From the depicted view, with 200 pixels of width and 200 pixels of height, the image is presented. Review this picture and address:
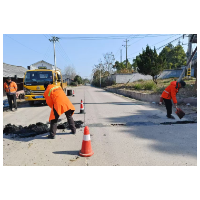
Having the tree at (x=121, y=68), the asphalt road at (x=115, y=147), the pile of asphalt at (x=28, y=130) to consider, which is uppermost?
the tree at (x=121, y=68)

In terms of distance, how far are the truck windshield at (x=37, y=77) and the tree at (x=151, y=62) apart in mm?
14106

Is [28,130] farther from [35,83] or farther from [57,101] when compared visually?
[35,83]

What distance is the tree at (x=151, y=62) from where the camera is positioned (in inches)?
846

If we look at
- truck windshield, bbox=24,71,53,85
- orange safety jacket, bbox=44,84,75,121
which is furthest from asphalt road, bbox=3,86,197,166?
truck windshield, bbox=24,71,53,85

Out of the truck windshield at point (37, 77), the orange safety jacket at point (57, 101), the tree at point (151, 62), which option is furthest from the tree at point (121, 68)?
the orange safety jacket at point (57, 101)

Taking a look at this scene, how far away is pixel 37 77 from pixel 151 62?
50.5ft

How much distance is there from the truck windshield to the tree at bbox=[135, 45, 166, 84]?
555 inches

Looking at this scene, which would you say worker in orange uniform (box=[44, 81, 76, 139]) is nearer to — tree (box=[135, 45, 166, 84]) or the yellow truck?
the yellow truck

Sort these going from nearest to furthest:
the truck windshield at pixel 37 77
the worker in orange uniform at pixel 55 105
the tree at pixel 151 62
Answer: the worker in orange uniform at pixel 55 105 → the truck windshield at pixel 37 77 → the tree at pixel 151 62

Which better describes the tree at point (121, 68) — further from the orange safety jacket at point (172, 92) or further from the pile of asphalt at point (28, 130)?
the pile of asphalt at point (28, 130)

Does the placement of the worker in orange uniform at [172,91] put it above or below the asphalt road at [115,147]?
above

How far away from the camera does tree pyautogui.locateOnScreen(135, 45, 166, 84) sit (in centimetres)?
2148
